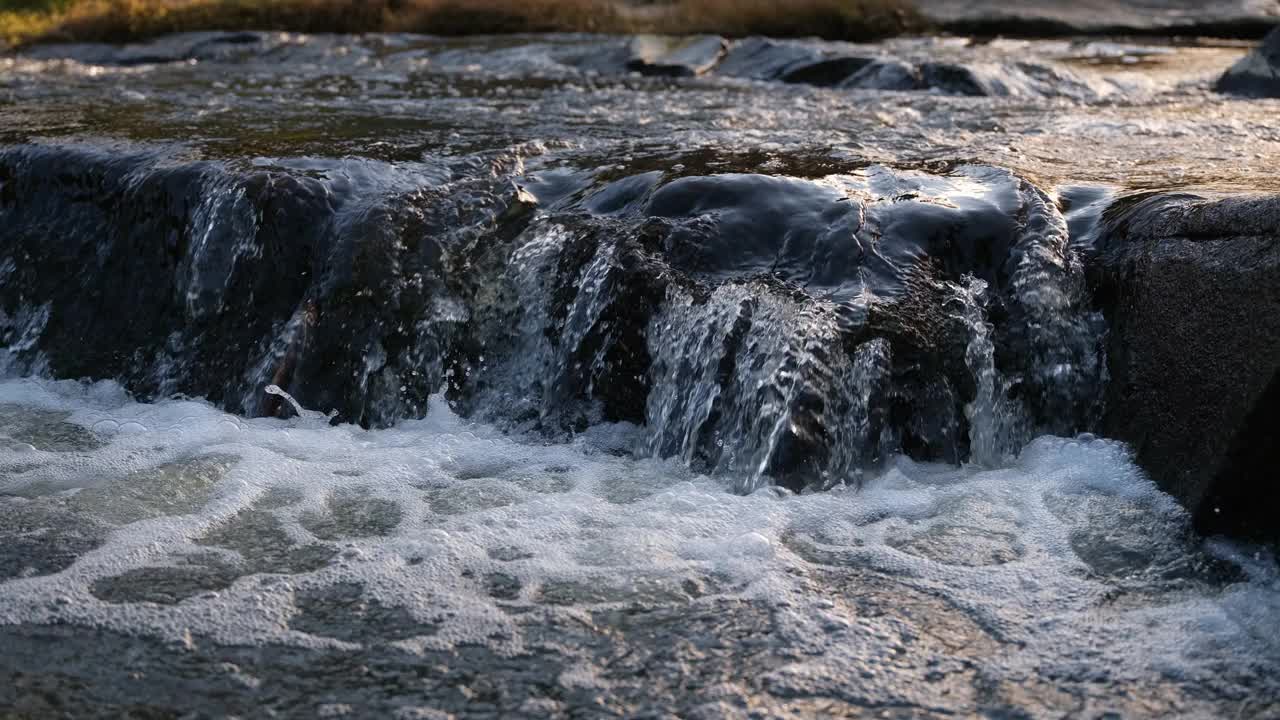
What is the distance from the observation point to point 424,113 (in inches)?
364

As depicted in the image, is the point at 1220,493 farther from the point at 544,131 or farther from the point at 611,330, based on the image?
the point at 544,131

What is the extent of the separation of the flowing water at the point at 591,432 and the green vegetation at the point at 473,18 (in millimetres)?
9067

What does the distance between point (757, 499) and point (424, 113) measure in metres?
5.65

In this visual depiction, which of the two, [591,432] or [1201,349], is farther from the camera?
[591,432]

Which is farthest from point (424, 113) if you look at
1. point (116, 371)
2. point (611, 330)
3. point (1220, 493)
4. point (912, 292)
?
point (1220, 493)

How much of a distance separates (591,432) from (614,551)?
1238 mm

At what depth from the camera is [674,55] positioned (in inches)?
520

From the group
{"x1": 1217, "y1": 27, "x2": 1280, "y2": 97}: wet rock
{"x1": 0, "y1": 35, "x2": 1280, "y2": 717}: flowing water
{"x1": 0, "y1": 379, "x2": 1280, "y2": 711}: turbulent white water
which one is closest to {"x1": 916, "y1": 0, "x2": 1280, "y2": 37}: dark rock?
{"x1": 1217, "y1": 27, "x2": 1280, "y2": 97}: wet rock

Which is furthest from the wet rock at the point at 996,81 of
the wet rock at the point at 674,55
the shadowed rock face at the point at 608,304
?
the shadowed rock face at the point at 608,304

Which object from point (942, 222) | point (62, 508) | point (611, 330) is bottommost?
point (62, 508)

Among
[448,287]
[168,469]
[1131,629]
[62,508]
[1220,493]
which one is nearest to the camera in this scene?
[1131,629]

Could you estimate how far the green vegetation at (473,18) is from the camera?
16.9 meters

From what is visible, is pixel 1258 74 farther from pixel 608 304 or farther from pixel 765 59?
pixel 608 304

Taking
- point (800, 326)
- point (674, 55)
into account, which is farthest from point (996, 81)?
point (800, 326)
